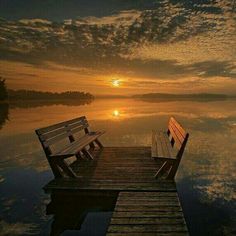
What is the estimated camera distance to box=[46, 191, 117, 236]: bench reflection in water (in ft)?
18.4

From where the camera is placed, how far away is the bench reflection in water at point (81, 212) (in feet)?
18.4

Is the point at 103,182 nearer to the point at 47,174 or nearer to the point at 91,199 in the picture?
the point at 91,199

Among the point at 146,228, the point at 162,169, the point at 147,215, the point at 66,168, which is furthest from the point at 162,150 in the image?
the point at 146,228

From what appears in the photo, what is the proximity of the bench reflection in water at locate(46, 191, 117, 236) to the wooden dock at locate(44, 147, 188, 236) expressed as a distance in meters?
0.32

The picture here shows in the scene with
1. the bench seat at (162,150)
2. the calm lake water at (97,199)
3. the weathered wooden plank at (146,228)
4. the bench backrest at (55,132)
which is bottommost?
the calm lake water at (97,199)

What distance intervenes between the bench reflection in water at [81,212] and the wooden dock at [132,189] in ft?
1.06

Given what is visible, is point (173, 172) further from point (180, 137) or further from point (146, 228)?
point (146, 228)

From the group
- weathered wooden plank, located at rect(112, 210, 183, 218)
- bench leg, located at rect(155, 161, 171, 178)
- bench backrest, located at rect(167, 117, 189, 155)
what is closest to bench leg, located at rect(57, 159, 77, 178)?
bench leg, located at rect(155, 161, 171, 178)

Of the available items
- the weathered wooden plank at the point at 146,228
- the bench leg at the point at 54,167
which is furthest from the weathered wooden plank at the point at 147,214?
the bench leg at the point at 54,167

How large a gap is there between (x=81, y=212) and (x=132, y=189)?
1355 millimetres

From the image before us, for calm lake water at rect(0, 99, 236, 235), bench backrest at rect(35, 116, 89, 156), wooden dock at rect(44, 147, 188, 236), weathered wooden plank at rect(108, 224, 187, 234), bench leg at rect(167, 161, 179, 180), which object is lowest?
calm lake water at rect(0, 99, 236, 235)

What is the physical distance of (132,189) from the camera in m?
6.32

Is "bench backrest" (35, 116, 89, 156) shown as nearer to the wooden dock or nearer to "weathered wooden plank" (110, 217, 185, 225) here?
the wooden dock

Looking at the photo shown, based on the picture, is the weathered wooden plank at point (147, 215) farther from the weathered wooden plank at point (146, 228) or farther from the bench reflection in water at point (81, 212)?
the bench reflection in water at point (81, 212)
